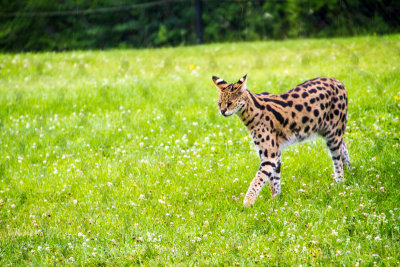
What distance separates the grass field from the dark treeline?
721 cm

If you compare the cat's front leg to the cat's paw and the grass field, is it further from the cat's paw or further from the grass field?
the grass field

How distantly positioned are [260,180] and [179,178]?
1.45m

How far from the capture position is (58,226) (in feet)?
17.2

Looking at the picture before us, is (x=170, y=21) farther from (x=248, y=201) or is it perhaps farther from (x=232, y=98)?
(x=248, y=201)

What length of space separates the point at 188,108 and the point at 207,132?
120 centimetres

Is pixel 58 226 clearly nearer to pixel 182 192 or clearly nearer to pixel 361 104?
pixel 182 192

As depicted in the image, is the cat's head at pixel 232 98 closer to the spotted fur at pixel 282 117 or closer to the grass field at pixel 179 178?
the spotted fur at pixel 282 117

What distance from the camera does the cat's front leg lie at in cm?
535

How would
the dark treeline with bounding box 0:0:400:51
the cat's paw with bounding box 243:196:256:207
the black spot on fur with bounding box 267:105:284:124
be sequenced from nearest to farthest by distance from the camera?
the cat's paw with bounding box 243:196:256:207 → the black spot on fur with bounding box 267:105:284:124 → the dark treeline with bounding box 0:0:400:51

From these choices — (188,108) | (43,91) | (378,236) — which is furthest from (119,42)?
(378,236)

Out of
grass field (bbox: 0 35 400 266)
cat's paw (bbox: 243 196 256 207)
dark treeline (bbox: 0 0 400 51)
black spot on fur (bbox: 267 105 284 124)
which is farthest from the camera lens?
dark treeline (bbox: 0 0 400 51)

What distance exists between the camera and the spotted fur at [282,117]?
5422 millimetres

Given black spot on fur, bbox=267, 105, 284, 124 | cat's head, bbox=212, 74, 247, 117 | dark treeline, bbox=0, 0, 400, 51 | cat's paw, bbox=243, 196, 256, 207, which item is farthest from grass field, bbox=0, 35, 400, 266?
dark treeline, bbox=0, 0, 400, 51

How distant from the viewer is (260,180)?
17.7 ft
